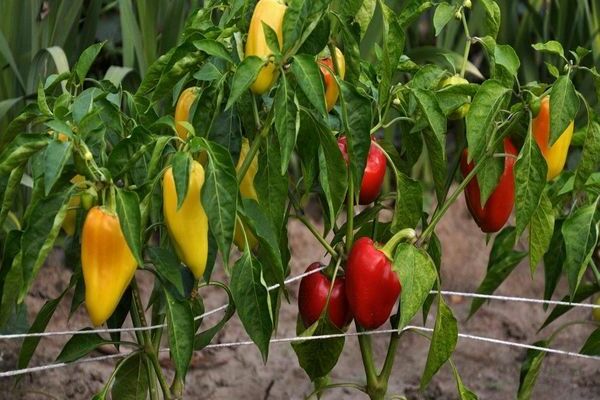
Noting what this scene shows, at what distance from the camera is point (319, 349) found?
1638 mm

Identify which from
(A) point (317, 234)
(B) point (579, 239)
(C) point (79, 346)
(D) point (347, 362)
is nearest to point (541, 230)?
(B) point (579, 239)

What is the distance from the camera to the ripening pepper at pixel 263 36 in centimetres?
137

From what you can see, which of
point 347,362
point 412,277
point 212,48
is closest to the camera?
point 212,48

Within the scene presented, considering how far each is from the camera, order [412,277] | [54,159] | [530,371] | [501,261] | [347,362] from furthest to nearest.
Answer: [347,362] → [501,261] → [530,371] → [412,277] → [54,159]

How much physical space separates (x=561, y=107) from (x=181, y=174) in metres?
0.48

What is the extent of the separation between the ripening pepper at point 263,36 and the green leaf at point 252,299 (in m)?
0.21

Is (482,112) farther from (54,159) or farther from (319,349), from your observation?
(54,159)

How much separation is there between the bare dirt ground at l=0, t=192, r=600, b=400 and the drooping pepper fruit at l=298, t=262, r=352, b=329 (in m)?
0.64

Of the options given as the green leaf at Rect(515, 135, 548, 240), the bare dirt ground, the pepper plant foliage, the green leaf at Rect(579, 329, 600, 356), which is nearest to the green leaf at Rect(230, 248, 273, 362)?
the pepper plant foliage

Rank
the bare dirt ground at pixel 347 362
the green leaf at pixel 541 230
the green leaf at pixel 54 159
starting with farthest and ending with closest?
the bare dirt ground at pixel 347 362 < the green leaf at pixel 541 230 < the green leaf at pixel 54 159

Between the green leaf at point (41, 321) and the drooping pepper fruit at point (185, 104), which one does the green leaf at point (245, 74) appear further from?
the green leaf at point (41, 321)

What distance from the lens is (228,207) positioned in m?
1.30

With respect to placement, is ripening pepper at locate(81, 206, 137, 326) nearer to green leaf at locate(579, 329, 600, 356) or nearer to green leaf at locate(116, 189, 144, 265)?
green leaf at locate(116, 189, 144, 265)

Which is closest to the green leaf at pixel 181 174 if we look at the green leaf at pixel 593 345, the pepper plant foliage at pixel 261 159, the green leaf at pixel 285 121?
the pepper plant foliage at pixel 261 159
